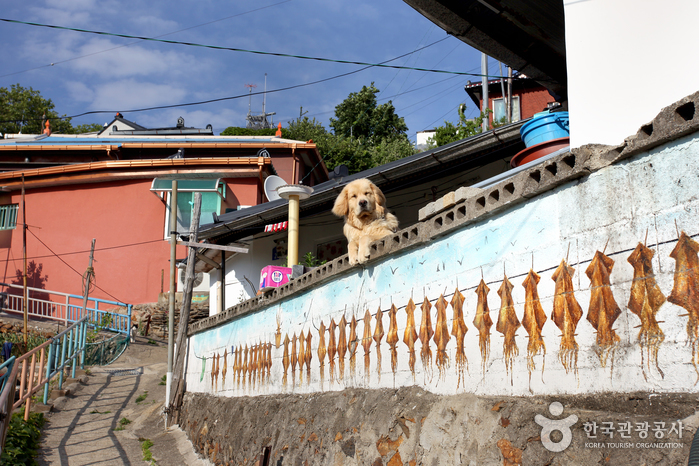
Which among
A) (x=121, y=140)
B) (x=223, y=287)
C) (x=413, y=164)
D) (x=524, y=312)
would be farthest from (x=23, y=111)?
(x=524, y=312)

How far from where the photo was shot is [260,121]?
54500 mm

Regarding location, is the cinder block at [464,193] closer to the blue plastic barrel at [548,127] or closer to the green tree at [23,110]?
the blue plastic barrel at [548,127]

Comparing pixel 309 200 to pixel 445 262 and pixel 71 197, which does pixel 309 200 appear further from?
pixel 71 197

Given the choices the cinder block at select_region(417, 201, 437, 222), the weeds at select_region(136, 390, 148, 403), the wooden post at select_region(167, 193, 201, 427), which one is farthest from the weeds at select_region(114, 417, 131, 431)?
the cinder block at select_region(417, 201, 437, 222)

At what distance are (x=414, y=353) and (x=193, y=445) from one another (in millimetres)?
6887

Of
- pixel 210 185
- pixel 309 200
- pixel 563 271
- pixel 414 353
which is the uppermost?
pixel 210 185

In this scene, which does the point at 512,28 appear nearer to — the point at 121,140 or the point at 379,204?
the point at 379,204

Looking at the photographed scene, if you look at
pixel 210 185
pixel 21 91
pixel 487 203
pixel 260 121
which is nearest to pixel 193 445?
pixel 487 203

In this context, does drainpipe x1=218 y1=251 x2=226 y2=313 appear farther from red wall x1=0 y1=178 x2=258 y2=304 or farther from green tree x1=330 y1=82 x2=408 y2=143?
green tree x1=330 y1=82 x2=408 y2=143

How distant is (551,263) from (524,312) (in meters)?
0.40

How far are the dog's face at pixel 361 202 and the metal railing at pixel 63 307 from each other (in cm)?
1384

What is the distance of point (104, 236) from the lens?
70.1 ft

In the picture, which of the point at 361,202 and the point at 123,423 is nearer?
the point at 361,202

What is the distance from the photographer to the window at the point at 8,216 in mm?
22000
